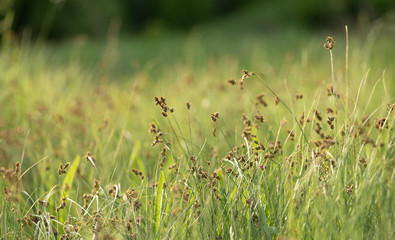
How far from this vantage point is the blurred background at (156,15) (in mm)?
15555

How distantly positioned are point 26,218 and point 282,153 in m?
0.99

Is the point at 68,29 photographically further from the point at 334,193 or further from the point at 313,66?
the point at 334,193

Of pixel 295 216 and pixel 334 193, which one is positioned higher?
pixel 334 193

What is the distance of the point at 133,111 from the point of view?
4.07 m

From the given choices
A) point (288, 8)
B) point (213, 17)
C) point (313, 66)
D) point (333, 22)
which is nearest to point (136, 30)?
point (213, 17)

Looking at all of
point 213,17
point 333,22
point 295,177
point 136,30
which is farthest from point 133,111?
point 213,17

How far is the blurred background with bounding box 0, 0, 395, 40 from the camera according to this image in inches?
612

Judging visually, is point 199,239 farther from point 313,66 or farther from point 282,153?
point 313,66

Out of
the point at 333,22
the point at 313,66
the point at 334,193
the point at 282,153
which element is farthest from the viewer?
the point at 333,22

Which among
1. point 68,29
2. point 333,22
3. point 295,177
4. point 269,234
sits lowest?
point 68,29

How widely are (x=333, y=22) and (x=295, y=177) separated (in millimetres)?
16632

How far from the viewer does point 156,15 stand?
2036 centimetres

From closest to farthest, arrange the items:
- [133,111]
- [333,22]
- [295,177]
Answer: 1. [295,177]
2. [133,111]
3. [333,22]

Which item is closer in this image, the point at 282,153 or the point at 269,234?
the point at 269,234
